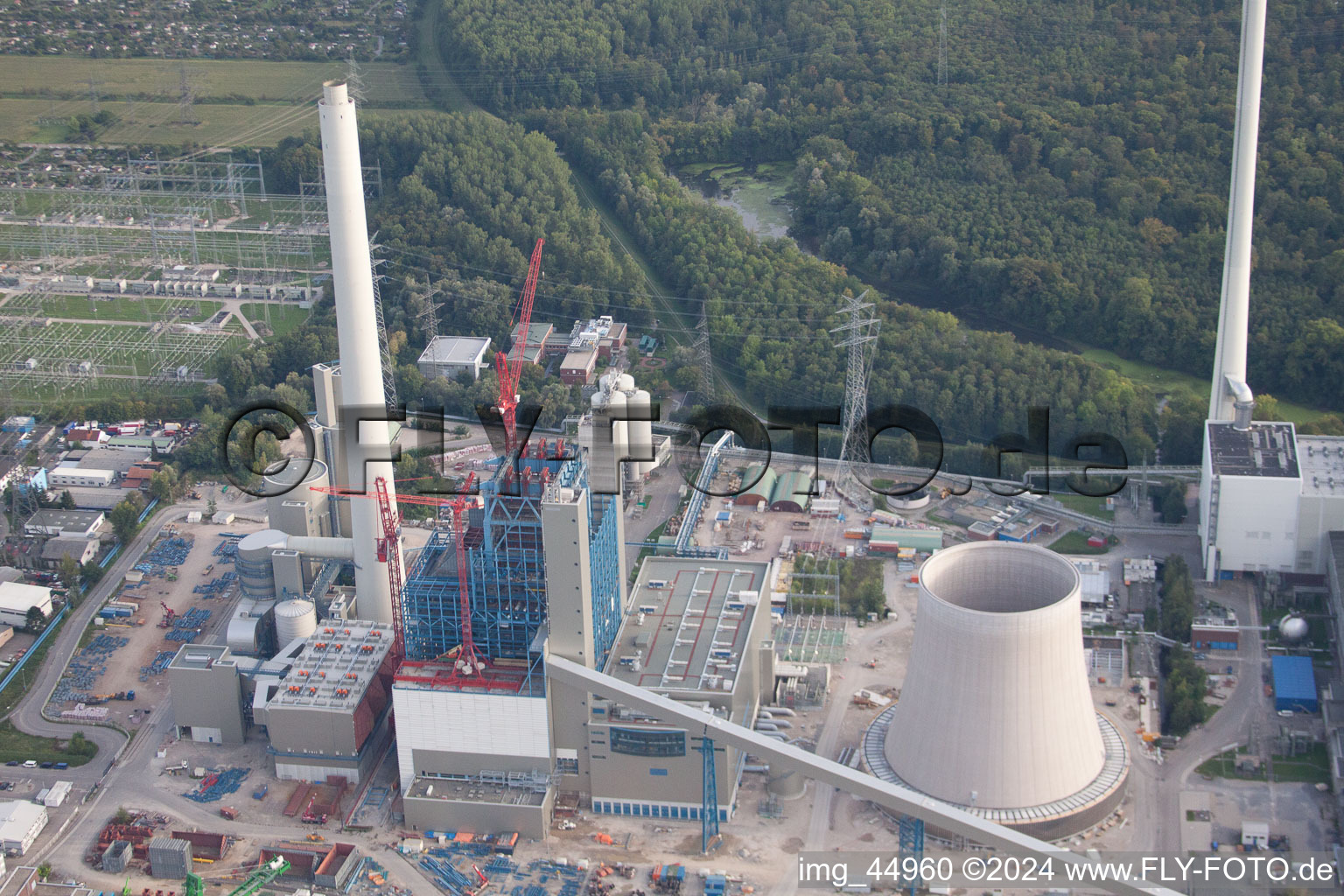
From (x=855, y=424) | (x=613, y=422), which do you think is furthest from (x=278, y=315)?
(x=855, y=424)

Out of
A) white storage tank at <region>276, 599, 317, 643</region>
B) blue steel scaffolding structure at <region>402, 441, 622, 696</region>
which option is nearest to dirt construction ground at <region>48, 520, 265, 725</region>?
white storage tank at <region>276, 599, 317, 643</region>

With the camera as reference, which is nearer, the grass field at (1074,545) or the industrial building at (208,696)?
the industrial building at (208,696)

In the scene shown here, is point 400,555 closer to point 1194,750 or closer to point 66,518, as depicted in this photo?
point 66,518

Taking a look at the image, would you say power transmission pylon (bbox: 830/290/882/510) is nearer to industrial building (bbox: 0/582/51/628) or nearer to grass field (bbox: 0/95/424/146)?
industrial building (bbox: 0/582/51/628)

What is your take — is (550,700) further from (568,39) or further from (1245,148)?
(568,39)

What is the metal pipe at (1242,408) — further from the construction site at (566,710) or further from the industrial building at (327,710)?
the industrial building at (327,710)

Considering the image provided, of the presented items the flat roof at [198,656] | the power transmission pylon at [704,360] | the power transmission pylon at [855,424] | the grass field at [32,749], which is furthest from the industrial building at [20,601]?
the power transmission pylon at [855,424]
